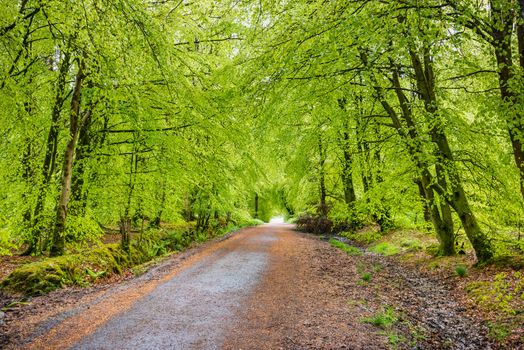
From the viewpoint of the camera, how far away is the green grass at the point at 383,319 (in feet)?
18.1

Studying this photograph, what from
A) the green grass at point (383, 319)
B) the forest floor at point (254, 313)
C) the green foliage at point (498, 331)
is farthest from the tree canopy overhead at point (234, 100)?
the green grass at point (383, 319)

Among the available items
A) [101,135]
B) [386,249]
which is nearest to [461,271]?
[386,249]

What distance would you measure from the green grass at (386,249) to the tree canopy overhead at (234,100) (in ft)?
7.02

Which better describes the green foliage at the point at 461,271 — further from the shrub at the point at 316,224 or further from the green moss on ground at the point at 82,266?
the shrub at the point at 316,224

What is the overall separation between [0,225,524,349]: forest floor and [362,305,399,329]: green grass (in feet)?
0.06

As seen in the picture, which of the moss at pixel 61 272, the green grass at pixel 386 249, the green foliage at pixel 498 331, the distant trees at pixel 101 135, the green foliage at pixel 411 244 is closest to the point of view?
the green foliage at pixel 498 331

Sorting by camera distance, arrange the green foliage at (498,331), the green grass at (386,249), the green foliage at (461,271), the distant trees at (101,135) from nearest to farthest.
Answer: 1. the green foliage at (498,331)
2. the green foliage at (461,271)
3. the distant trees at (101,135)
4. the green grass at (386,249)

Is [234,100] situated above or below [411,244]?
above

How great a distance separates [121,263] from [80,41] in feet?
21.0

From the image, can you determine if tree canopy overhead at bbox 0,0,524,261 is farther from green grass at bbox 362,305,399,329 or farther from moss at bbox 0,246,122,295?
green grass at bbox 362,305,399,329

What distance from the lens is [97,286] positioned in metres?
8.25

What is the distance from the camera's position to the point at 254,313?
5.89m

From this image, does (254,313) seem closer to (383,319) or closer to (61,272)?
(383,319)

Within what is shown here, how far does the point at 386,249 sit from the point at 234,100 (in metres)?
8.87
